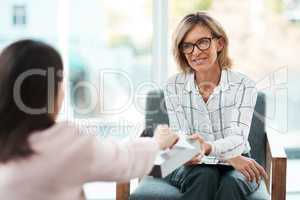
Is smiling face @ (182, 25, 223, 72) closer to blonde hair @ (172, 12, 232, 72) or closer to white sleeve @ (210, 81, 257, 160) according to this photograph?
blonde hair @ (172, 12, 232, 72)

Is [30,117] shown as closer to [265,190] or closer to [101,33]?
[265,190]

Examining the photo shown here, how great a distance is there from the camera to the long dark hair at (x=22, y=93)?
1253 mm

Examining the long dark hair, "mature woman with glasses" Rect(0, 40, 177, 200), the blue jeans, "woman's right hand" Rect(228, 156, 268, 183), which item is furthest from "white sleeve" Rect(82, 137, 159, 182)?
"woman's right hand" Rect(228, 156, 268, 183)

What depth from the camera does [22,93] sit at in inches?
49.4

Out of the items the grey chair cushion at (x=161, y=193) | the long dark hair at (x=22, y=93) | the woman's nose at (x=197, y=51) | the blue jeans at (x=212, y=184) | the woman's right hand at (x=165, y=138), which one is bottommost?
the grey chair cushion at (x=161, y=193)

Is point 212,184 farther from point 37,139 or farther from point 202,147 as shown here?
point 37,139

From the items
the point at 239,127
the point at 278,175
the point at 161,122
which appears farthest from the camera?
the point at 161,122

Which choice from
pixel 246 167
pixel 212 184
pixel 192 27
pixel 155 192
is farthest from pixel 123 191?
pixel 192 27

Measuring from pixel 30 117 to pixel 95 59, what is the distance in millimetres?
1698

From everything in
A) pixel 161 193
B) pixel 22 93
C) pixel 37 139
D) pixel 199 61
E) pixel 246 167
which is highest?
pixel 199 61

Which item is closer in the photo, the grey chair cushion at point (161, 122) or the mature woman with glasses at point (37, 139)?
the mature woman with glasses at point (37, 139)

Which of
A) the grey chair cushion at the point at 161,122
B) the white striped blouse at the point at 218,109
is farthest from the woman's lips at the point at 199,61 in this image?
the grey chair cushion at the point at 161,122

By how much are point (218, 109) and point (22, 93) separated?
1186 millimetres

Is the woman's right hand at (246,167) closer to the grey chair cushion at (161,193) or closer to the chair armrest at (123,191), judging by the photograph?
the grey chair cushion at (161,193)
